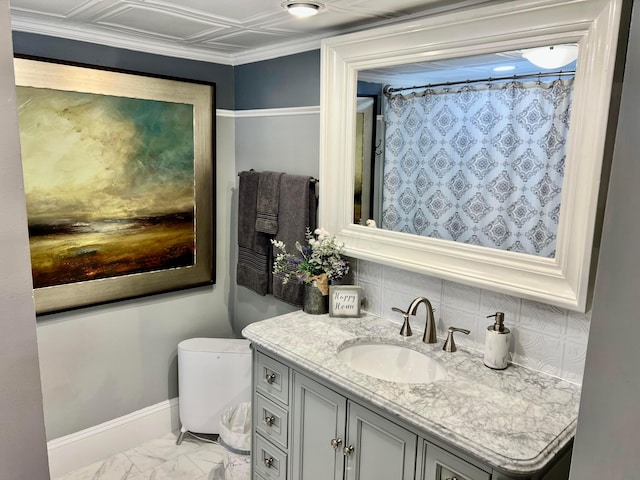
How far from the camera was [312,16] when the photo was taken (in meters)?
1.95

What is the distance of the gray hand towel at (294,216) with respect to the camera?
2.37m

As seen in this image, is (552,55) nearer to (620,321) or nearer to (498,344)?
(498,344)

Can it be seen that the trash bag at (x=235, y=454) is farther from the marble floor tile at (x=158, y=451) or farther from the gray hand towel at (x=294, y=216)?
the gray hand towel at (x=294, y=216)

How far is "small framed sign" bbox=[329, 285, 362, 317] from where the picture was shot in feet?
7.25

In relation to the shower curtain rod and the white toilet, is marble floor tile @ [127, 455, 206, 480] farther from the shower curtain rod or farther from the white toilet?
the shower curtain rod

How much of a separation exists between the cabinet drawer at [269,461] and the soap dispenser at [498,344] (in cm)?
93

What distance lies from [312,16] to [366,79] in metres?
0.34

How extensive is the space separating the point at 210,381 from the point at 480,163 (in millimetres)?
1874

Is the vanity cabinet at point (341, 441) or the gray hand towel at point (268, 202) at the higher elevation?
the gray hand towel at point (268, 202)

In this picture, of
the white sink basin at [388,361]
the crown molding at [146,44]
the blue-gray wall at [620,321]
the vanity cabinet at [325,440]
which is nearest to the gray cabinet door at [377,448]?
the vanity cabinet at [325,440]

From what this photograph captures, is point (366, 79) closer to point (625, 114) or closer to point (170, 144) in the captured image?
point (170, 144)

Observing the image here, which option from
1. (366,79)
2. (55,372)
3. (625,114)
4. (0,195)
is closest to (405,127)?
(366,79)

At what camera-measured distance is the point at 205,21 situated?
209 cm

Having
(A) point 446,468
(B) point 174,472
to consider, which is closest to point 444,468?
(A) point 446,468
